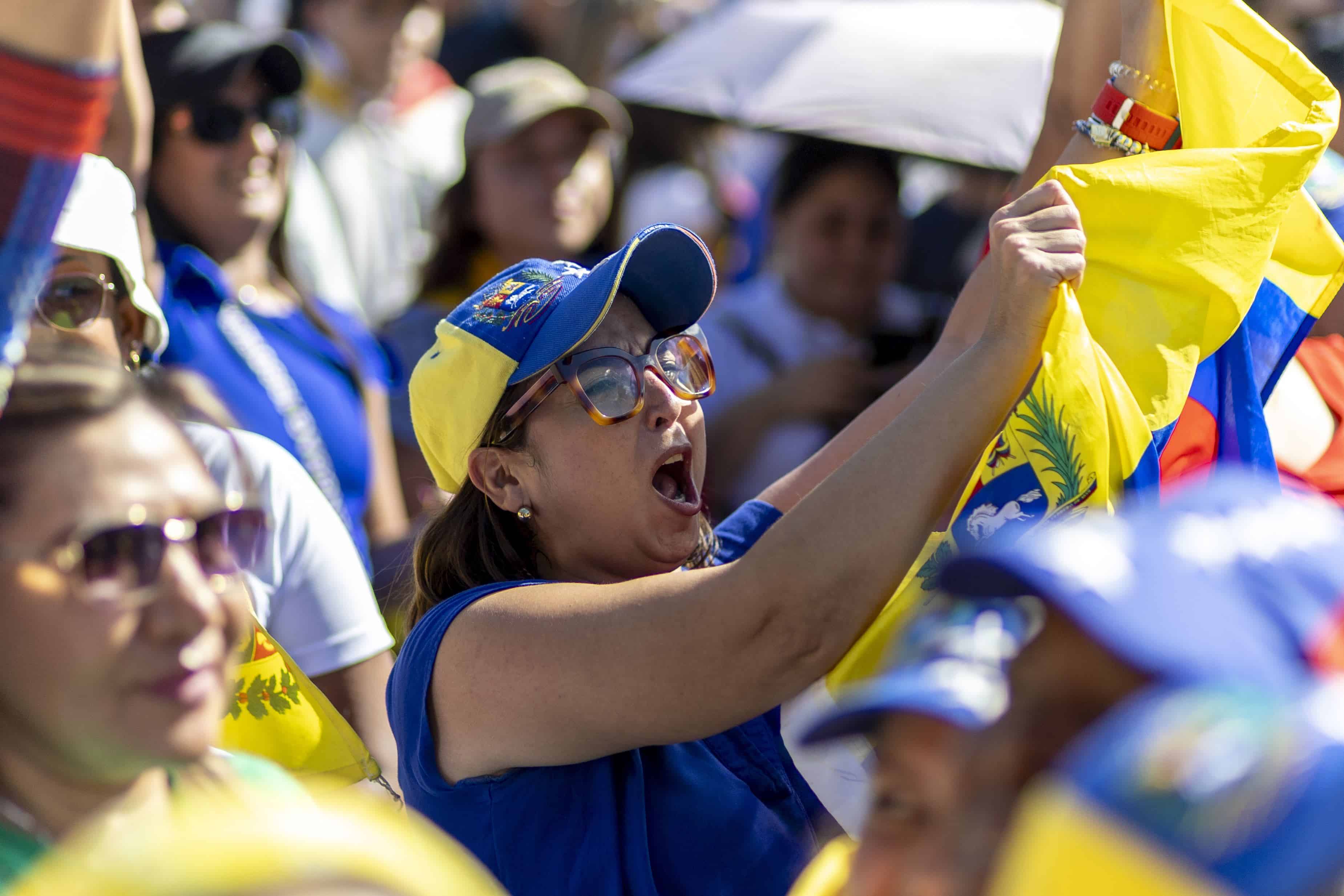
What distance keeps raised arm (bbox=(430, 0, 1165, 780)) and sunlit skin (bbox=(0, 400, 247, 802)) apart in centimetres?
57

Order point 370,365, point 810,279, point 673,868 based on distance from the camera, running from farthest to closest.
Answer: point 810,279
point 370,365
point 673,868

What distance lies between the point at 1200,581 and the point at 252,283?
10.0 feet

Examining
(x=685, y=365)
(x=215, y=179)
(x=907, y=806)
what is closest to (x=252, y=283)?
(x=215, y=179)

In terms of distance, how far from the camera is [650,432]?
2115 mm

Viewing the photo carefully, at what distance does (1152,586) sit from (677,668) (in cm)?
92

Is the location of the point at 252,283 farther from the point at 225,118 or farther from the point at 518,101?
the point at 518,101

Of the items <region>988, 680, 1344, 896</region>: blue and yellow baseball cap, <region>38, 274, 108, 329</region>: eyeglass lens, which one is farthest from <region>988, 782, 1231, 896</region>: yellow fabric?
<region>38, 274, 108, 329</region>: eyeglass lens

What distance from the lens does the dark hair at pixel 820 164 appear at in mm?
4527

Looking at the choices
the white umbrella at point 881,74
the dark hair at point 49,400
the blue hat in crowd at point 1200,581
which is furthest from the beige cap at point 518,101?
the blue hat in crowd at point 1200,581

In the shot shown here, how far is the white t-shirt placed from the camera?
2.42 m

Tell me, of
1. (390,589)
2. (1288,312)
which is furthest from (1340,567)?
(390,589)

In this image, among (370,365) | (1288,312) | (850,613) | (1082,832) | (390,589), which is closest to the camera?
(1082,832)

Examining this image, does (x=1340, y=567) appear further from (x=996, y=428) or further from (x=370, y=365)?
(x=370, y=365)

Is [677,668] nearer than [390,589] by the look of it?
Yes
